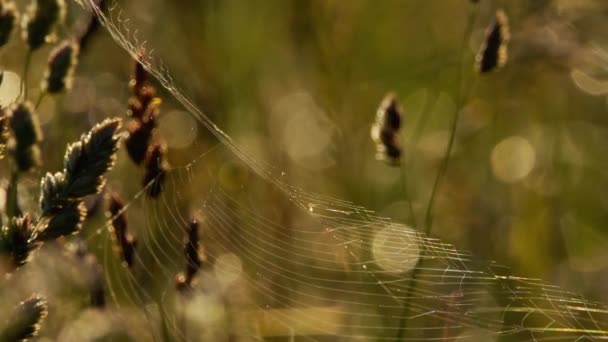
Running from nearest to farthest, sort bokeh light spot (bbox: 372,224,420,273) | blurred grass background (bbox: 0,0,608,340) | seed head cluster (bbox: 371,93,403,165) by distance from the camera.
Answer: seed head cluster (bbox: 371,93,403,165) → bokeh light spot (bbox: 372,224,420,273) → blurred grass background (bbox: 0,0,608,340)

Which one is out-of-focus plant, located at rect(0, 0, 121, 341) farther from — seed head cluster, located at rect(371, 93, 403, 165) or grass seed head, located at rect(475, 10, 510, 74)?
grass seed head, located at rect(475, 10, 510, 74)

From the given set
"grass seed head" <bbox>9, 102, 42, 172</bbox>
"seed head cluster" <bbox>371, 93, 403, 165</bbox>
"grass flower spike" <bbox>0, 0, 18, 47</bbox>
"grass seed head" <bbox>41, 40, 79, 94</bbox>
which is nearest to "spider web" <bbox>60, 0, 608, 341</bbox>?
"seed head cluster" <bbox>371, 93, 403, 165</bbox>

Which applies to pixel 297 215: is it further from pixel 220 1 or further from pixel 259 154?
pixel 220 1

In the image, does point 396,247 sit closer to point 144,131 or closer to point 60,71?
point 144,131

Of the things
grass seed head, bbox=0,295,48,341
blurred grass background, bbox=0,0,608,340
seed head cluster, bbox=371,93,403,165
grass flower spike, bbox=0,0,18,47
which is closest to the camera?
grass seed head, bbox=0,295,48,341

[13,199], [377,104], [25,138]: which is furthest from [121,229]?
[377,104]

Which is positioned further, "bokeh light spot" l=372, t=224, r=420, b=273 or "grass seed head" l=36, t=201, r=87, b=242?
"bokeh light spot" l=372, t=224, r=420, b=273

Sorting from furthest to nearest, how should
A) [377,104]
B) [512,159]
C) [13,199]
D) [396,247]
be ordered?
[377,104]
[512,159]
[396,247]
[13,199]

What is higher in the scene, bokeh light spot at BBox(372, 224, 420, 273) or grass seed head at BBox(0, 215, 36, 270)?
bokeh light spot at BBox(372, 224, 420, 273)

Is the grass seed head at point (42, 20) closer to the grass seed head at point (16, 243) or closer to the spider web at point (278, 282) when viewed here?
the grass seed head at point (16, 243)
